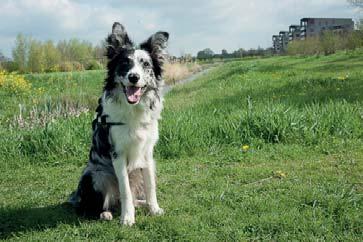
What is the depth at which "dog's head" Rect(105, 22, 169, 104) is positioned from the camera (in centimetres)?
363

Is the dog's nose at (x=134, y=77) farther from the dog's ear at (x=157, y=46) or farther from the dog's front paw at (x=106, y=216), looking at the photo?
the dog's front paw at (x=106, y=216)

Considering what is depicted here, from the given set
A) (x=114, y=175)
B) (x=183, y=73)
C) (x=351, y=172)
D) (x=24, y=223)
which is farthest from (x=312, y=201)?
(x=183, y=73)

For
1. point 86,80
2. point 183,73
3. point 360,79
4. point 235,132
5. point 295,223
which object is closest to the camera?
point 295,223

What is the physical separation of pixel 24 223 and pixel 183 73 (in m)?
24.6

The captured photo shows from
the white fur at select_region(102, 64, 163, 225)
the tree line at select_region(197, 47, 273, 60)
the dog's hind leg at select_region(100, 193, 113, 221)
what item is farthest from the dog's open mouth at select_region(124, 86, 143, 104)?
the tree line at select_region(197, 47, 273, 60)

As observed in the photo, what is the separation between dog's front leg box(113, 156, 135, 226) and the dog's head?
627 millimetres

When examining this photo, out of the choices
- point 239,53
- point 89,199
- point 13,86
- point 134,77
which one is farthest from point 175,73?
point 239,53

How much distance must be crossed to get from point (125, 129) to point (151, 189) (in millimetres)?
739

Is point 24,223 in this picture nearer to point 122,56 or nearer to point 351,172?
point 122,56

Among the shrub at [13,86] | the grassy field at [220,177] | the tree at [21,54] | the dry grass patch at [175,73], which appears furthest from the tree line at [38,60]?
the grassy field at [220,177]

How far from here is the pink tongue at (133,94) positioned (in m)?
3.61

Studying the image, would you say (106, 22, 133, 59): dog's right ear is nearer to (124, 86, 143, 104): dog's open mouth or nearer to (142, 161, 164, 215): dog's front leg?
(124, 86, 143, 104): dog's open mouth

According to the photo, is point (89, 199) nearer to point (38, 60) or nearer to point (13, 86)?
point (13, 86)

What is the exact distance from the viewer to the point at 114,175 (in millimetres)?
3949
